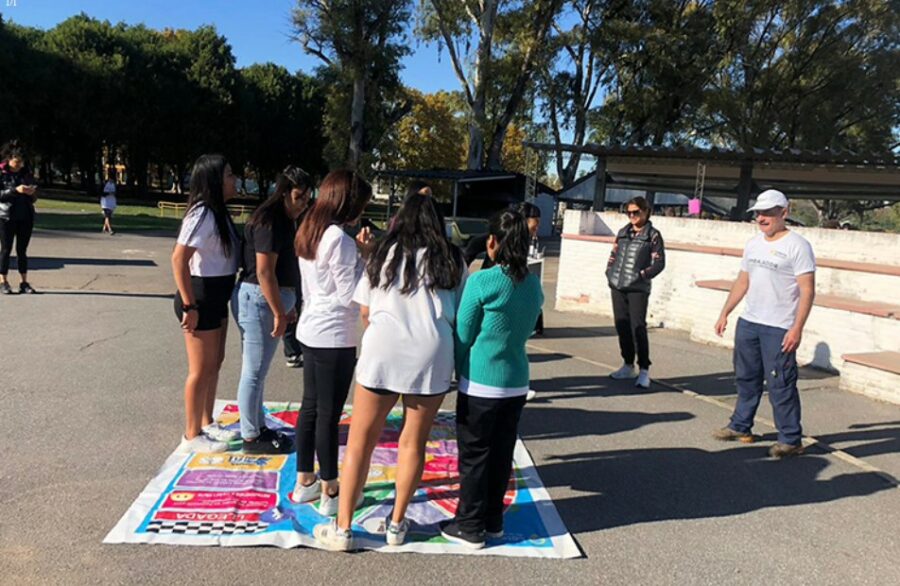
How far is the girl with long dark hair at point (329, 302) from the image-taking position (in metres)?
3.01

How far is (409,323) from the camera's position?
2.70m

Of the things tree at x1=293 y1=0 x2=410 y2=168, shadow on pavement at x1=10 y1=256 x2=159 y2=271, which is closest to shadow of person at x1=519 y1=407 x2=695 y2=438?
shadow on pavement at x1=10 y1=256 x2=159 y2=271

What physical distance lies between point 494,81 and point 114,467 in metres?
25.4

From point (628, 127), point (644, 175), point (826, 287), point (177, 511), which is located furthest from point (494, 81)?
point (177, 511)

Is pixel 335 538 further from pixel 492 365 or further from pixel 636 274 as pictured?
pixel 636 274

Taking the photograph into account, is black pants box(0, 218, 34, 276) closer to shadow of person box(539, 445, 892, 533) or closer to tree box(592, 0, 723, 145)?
shadow of person box(539, 445, 892, 533)

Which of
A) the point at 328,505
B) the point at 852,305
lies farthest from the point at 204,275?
the point at 852,305

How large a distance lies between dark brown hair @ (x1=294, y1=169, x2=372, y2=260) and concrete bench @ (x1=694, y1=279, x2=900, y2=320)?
6.22 metres

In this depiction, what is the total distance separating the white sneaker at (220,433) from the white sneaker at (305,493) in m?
0.84

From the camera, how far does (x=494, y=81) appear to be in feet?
87.3

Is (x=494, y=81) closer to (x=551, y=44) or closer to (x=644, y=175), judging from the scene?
(x=551, y=44)

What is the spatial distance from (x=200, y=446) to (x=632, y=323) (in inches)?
159

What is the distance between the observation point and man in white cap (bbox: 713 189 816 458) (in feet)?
14.0

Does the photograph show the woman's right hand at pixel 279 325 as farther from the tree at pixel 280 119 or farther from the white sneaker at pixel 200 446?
the tree at pixel 280 119
